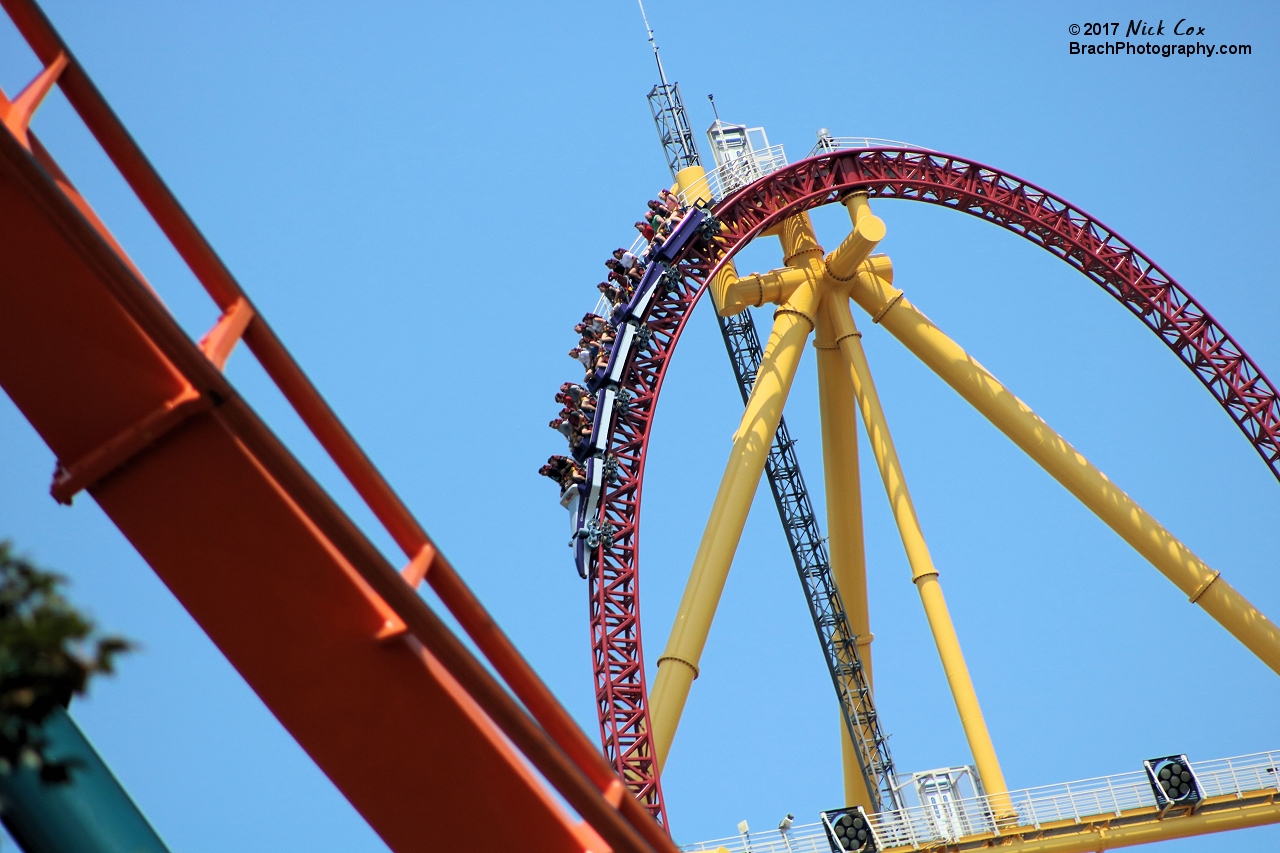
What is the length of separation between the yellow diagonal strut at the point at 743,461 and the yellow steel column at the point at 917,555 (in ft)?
2.77

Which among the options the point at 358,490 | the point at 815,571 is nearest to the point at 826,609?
the point at 815,571

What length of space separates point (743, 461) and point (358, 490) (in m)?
16.8

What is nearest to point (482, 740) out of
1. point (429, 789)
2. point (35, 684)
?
point (429, 789)

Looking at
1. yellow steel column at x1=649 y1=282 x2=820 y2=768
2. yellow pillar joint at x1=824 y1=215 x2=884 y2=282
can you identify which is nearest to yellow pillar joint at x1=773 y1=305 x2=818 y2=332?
yellow steel column at x1=649 y1=282 x2=820 y2=768

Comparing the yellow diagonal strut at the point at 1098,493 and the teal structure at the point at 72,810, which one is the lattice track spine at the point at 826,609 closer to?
the yellow diagonal strut at the point at 1098,493

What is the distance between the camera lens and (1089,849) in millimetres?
21156

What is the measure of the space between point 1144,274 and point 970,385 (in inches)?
243

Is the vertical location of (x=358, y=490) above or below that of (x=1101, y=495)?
above

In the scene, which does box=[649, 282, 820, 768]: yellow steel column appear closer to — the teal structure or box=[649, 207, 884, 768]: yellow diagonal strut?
box=[649, 207, 884, 768]: yellow diagonal strut

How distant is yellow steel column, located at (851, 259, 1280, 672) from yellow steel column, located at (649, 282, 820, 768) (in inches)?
107

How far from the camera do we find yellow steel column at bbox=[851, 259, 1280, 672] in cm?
2428

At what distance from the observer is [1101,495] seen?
24375mm

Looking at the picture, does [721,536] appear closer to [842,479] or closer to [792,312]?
[842,479]

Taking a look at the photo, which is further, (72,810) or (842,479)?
(842,479)
